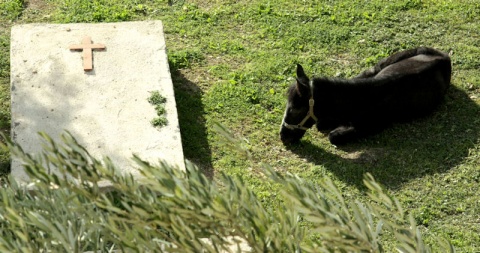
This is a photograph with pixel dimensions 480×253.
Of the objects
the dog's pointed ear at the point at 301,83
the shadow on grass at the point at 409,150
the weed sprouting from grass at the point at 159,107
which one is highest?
the dog's pointed ear at the point at 301,83

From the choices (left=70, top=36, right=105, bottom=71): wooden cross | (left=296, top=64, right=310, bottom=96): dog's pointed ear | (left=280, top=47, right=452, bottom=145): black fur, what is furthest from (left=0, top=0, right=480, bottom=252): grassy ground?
(left=70, top=36, right=105, bottom=71): wooden cross

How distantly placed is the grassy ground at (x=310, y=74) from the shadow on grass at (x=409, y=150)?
0.04 ft

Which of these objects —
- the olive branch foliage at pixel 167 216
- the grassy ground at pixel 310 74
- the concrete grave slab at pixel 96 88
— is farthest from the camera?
the grassy ground at pixel 310 74

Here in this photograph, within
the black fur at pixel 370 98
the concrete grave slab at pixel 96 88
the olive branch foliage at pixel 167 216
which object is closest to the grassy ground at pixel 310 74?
the black fur at pixel 370 98

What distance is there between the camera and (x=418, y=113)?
34.6 feet

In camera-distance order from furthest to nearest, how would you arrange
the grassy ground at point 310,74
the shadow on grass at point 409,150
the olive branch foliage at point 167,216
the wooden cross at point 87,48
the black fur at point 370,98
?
the wooden cross at point 87,48 < the black fur at point 370,98 < the shadow on grass at point 409,150 < the grassy ground at point 310,74 < the olive branch foliage at point 167,216

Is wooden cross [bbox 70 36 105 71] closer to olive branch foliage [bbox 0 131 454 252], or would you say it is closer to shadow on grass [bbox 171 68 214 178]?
shadow on grass [bbox 171 68 214 178]

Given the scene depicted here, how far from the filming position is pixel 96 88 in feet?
32.7

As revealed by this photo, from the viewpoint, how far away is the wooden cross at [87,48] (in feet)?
33.7

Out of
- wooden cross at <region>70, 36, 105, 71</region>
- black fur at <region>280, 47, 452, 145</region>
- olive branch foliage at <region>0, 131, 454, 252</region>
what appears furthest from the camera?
wooden cross at <region>70, 36, 105, 71</region>

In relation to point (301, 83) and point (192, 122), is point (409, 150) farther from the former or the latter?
A: point (192, 122)

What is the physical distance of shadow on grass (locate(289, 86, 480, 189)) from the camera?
9.60m

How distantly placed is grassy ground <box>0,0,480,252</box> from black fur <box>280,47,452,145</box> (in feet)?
0.60

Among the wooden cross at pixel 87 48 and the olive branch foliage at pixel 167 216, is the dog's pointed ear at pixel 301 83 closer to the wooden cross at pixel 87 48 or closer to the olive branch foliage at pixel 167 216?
the wooden cross at pixel 87 48
